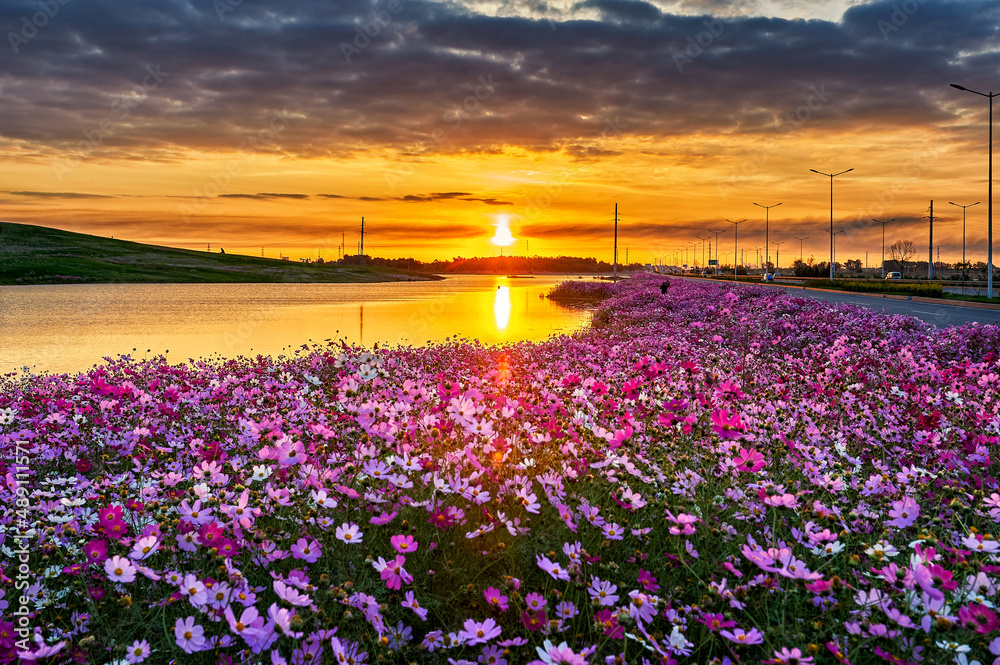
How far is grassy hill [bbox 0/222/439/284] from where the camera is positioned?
247 feet

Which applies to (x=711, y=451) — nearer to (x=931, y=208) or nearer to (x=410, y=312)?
(x=410, y=312)

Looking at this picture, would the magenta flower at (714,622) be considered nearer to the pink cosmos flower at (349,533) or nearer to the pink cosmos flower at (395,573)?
the pink cosmos flower at (395,573)

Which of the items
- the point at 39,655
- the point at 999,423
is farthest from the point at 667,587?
the point at 999,423

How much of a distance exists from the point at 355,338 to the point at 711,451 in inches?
640

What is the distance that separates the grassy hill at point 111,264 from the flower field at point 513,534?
79.5 m

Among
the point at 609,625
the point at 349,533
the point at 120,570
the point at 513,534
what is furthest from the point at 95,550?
the point at 609,625

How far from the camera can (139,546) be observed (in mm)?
2367

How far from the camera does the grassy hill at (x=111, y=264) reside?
247ft

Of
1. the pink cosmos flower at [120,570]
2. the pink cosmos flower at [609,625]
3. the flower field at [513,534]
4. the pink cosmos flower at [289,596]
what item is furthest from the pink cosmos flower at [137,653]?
the pink cosmos flower at [609,625]

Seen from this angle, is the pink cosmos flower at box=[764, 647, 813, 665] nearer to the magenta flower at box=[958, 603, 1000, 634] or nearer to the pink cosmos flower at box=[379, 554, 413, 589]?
the magenta flower at box=[958, 603, 1000, 634]

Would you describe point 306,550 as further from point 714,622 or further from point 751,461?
point 751,461

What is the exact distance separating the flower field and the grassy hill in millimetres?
79457

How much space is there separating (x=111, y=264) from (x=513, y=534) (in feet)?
347

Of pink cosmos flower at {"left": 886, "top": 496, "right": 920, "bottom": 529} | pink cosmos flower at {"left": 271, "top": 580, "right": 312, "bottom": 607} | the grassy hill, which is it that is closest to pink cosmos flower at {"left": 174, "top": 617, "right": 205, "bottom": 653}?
pink cosmos flower at {"left": 271, "top": 580, "right": 312, "bottom": 607}
